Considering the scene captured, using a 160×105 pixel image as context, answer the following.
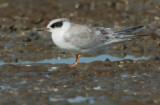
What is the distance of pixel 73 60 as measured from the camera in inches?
367

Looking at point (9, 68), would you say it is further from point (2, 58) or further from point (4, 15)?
point (4, 15)

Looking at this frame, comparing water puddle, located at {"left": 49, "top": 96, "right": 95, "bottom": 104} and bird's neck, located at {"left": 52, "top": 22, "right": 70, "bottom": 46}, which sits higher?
bird's neck, located at {"left": 52, "top": 22, "right": 70, "bottom": 46}

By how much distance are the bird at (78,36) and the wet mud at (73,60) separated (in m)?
0.39

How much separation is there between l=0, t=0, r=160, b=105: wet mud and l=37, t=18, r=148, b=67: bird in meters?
0.39

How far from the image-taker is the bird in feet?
26.8

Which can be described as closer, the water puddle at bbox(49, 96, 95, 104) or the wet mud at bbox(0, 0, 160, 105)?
the water puddle at bbox(49, 96, 95, 104)

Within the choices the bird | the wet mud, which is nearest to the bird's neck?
the bird

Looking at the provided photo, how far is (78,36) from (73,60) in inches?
44.7

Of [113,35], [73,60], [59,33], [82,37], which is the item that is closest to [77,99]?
[59,33]

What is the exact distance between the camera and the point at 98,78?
7.73m

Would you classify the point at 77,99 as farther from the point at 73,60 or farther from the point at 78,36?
the point at 73,60

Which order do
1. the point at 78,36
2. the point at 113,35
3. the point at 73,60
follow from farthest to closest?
the point at 73,60, the point at 113,35, the point at 78,36

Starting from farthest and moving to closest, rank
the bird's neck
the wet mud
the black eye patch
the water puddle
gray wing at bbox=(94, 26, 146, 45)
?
gray wing at bbox=(94, 26, 146, 45), the black eye patch, the bird's neck, the wet mud, the water puddle

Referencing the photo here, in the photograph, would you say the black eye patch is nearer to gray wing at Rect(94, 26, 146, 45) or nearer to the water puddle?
gray wing at Rect(94, 26, 146, 45)
